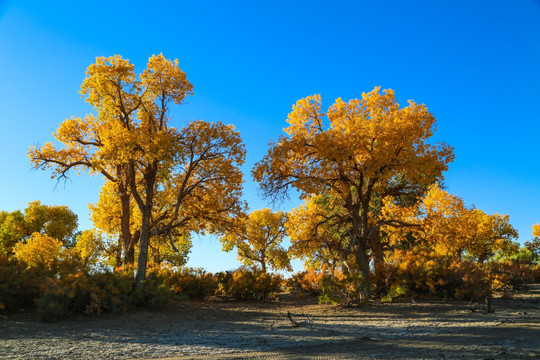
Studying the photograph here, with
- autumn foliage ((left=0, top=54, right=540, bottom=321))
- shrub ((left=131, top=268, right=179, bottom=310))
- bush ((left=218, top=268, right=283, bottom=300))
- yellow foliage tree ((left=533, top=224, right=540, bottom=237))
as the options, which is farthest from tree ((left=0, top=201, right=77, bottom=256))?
yellow foliage tree ((left=533, top=224, right=540, bottom=237))

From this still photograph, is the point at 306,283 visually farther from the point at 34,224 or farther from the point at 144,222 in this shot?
the point at 34,224

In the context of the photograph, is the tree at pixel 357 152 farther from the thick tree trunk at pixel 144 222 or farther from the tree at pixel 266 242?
the tree at pixel 266 242

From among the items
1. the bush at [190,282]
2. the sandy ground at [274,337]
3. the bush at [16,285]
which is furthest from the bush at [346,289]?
the bush at [16,285]

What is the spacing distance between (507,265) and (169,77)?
68.8 feet

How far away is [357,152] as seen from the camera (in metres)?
17.0

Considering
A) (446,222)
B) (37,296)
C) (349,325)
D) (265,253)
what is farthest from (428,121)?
(265,253)

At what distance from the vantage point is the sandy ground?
22.6ft

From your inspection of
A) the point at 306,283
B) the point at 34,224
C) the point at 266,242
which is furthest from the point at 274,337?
the point at 34,224

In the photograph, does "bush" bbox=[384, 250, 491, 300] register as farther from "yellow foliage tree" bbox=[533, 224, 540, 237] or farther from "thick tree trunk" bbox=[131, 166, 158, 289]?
"yellow foliage tree" bbox=[533, 224, 540, 237]

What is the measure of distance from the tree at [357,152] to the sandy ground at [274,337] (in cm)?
555

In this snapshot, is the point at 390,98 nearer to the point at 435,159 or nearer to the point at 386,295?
the point at 435,159

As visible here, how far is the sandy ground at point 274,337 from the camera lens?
690 centimetres

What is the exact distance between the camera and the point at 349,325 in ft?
34.5

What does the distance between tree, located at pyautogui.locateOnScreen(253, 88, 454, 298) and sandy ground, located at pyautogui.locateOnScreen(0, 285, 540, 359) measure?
18.2ft
